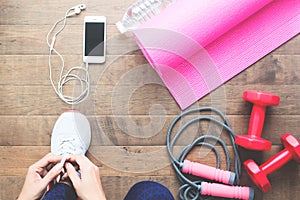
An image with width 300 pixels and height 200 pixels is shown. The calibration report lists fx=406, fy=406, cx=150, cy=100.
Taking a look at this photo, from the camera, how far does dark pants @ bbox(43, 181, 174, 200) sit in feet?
2.95

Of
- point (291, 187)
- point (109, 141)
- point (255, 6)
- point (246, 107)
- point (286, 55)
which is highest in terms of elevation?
point (255, 6)

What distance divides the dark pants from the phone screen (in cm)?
36

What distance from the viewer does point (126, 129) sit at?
3.59 ft

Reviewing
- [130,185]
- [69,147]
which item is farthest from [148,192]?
[69,147]

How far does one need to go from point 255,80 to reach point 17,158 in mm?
674

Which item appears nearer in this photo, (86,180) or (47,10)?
(86,180)

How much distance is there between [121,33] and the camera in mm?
1098

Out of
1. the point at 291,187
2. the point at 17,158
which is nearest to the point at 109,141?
the point at 17,158

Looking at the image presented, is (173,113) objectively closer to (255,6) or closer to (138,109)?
(138,109)

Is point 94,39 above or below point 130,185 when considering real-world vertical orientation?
above

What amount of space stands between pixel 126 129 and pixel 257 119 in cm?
34

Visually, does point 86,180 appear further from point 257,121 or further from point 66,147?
point 257,121

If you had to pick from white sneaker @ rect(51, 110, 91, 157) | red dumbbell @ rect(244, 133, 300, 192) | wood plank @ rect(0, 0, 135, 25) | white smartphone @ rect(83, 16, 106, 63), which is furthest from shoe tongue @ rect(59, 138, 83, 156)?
red dumbbell @ rect(244, 133, 300, 192)

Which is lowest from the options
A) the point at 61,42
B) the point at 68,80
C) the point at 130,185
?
the point at 130,185
